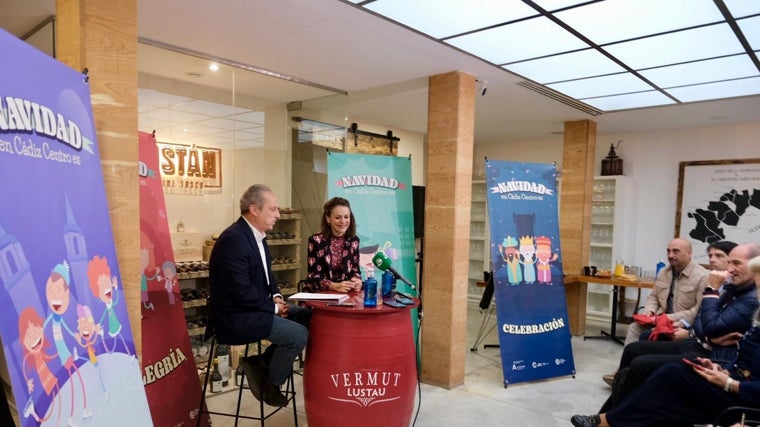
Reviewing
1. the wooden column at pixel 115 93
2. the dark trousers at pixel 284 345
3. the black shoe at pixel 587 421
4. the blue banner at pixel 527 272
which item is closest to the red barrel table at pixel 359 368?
the dark trousers at pixel 284 345

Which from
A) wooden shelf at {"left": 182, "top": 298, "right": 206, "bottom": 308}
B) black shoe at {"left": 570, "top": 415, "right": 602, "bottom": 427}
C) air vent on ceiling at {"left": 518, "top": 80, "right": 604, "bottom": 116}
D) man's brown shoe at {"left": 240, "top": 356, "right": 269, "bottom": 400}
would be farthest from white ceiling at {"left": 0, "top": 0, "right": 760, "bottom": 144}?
black shoe at {"left": 570, "top": 415, "right": 602, "bottom": 427}

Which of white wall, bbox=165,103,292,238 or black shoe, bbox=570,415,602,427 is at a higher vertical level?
white wall, bbox=165,103,292,238

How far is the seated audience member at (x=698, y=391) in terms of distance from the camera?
2.16 metres

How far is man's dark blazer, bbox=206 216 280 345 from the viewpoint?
2.30 meters

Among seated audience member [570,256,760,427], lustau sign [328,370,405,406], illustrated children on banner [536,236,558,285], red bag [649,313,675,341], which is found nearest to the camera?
seated audience member [570,256,760,427]

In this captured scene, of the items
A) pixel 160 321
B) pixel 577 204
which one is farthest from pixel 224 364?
pixel 577 204

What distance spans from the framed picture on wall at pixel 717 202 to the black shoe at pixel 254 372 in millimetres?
5605

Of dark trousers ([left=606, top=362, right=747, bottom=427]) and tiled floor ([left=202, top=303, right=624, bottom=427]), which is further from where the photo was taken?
tiled floor ([left=202, top=303, right=624, bottom=427])

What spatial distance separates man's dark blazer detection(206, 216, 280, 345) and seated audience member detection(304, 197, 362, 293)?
2.55ft

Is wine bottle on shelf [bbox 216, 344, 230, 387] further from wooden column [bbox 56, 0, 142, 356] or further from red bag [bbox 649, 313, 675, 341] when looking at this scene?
red bag [bbox 649, 313, 675, 341]

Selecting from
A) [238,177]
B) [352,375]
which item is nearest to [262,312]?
[352,375]

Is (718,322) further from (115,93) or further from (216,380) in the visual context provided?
(216,380)

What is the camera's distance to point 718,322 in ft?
8.57

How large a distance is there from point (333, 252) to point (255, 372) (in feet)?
3.05
